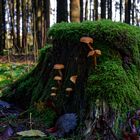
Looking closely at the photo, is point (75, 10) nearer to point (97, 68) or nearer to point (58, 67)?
point (58, 67)

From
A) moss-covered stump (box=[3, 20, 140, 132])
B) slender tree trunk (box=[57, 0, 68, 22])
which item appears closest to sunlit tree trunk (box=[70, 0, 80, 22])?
slender tree trunk (box=[57, 0, 68, 22])

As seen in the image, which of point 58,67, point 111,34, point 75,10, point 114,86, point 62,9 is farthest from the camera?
point 62,9

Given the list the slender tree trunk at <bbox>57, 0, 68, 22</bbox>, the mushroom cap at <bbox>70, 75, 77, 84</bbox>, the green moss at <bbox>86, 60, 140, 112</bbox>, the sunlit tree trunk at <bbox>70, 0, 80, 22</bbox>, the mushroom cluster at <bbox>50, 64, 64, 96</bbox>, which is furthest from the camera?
the slender tree trunk at <bbox>57, 0, 68, 22</bbox>

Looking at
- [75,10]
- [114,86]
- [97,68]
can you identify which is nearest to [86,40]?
[97,68]

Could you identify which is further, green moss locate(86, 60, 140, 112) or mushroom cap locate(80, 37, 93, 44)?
mushroom cap locate(80, 37, 93, 44)

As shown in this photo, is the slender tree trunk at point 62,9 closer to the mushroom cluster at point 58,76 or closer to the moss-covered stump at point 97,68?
the moss-covered stump at point 97,68

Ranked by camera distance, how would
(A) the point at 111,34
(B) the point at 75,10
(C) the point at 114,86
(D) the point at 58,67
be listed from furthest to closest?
(B) the point at 75,10
(D) the point at 58,67
(A) the point at 111,34
(C) the point at 114,86

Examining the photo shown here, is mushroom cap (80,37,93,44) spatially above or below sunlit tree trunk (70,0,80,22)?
below

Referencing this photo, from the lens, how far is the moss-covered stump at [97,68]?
11.7 feet

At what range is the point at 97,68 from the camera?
371 cm

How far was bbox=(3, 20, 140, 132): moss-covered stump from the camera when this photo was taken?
11.7ft

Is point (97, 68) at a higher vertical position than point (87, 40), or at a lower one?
lower

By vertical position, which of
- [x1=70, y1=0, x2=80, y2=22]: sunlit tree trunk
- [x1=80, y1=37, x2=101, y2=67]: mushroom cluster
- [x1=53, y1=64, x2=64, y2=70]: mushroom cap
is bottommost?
[x1=53, y1=64, x2=64, y2=70]: mushroom cap

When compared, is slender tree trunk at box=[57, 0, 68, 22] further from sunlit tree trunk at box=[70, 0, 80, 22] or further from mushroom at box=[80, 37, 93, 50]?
mushroom at box=[80, 37, 93, 50]
